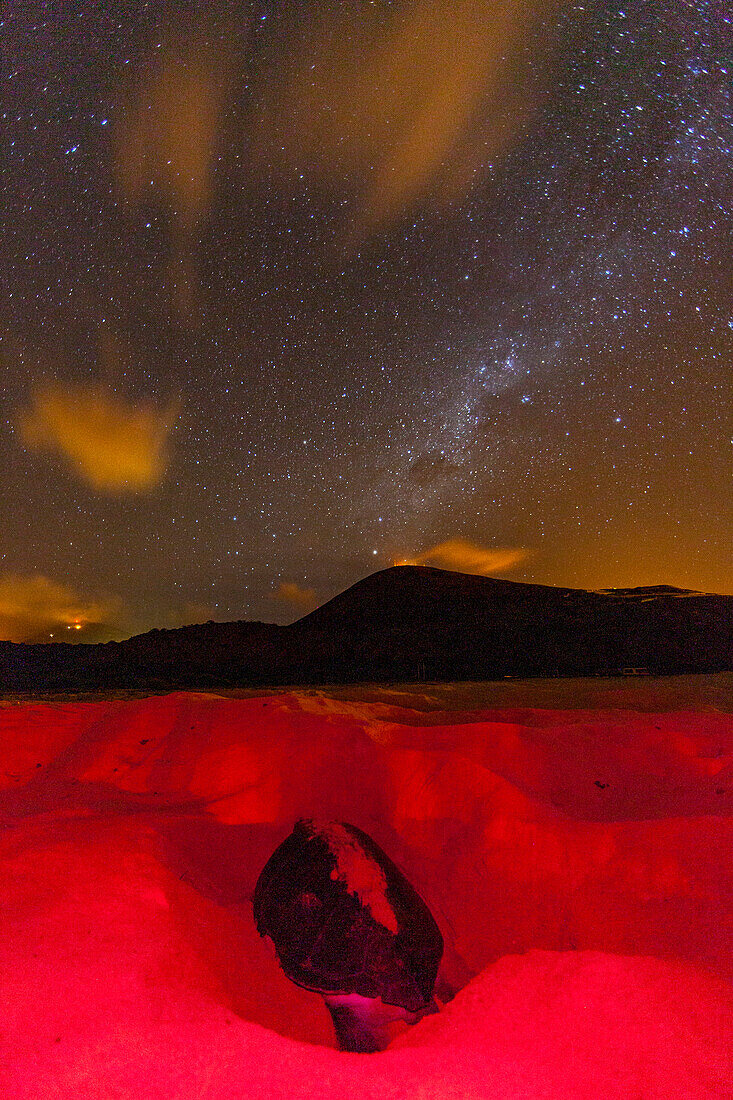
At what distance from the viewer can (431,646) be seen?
1628 inches

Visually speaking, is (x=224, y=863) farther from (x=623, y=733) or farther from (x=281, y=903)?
(x=623, y=733)

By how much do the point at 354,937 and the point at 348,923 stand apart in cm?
11

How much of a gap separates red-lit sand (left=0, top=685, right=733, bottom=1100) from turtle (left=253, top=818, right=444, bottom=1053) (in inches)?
9.7

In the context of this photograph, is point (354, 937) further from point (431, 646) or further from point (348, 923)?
point (431, 646)

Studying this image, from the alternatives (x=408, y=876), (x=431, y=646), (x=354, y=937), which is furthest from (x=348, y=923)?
(x=431, y=646)

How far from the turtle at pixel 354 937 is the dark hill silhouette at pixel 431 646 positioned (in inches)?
1014

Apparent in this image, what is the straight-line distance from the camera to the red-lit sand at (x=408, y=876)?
82.0 inches

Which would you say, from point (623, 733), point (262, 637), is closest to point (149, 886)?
point (623, 733)

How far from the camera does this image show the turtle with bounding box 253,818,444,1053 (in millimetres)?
4125

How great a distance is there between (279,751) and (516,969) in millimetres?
6350

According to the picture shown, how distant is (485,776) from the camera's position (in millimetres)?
7332

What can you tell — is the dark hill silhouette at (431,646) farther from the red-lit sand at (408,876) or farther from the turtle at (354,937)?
the turtle at (354,937)

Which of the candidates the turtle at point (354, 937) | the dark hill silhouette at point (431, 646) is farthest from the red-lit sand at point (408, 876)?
the dark hill silhouette at point (431, 646)

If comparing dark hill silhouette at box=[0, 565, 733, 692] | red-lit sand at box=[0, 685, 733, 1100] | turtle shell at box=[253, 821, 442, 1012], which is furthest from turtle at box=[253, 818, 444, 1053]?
dark hill silhouette at box=[0, 565, 733, 692]
